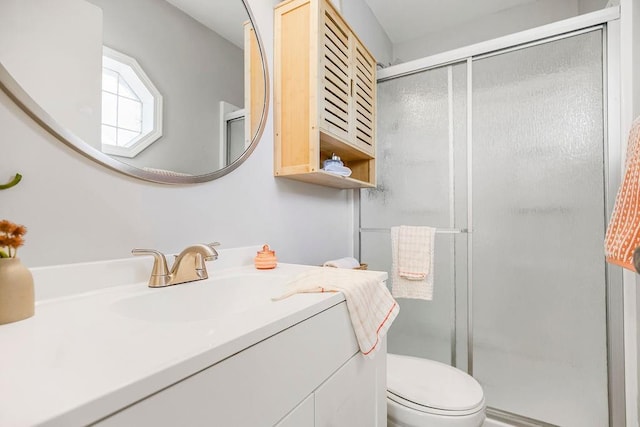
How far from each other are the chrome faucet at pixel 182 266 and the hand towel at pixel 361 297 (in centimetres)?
25

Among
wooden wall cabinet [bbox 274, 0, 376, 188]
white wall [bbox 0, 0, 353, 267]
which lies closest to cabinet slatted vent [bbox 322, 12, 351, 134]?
wooden wall cabinet [bbox 274, 0, 376, 188]

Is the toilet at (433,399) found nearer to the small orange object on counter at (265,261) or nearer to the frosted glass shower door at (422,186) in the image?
the frosted glass shower door at (422,186)

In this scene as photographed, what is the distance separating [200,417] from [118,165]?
2.05 ft

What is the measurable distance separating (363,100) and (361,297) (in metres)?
1.16

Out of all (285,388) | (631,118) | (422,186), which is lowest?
(285,388)

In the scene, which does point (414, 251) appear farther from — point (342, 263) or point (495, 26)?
point (495, 26)

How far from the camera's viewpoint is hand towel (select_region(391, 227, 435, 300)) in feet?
5.24

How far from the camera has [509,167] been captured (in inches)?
60.2

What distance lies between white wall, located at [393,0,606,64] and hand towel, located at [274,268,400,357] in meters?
2.22

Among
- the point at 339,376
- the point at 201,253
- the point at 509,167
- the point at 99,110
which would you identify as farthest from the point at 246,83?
the point at 509,167

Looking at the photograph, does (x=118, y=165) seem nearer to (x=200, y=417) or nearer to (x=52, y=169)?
(x=52, y=169)

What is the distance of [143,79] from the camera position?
0.81 m

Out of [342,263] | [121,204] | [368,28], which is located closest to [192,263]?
[121,204]

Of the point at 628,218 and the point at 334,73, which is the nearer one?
the point at 628,218
